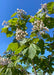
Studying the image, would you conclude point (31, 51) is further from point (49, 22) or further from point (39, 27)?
point (49, 22)

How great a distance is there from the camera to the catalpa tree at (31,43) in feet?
6.77

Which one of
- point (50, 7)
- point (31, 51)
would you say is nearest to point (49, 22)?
point (50, 7)

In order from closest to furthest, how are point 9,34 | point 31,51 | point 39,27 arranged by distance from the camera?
1. point 31,51
2. point 39,27
3. point 9,34

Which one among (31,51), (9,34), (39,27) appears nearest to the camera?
(31,51)

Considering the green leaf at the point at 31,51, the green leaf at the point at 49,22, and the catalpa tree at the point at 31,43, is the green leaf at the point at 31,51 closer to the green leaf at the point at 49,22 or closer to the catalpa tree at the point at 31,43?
the catalpa tree at the point at 31,43

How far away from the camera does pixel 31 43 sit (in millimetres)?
→ 2061

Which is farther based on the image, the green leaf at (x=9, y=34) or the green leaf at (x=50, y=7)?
the green leaf at (x=9, y=34)

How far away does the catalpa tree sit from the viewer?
206 cm

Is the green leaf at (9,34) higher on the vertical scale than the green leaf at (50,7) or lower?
lower

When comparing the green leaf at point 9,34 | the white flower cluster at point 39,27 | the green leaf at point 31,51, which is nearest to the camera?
the green leaf at point 31,51

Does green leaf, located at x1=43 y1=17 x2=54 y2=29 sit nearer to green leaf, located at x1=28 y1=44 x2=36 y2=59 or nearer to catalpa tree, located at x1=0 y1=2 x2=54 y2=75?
catalpa tree, located at x1=0 y1=2 x2=54 y2=75

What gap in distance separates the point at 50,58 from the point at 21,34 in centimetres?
79

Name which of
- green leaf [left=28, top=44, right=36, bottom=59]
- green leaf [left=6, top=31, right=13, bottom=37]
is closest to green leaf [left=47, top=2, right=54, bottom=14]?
green leaf [left=28, top=44, right=36, bottom=59]

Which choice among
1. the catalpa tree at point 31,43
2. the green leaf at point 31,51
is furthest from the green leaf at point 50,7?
the green leaf at point 31,51
